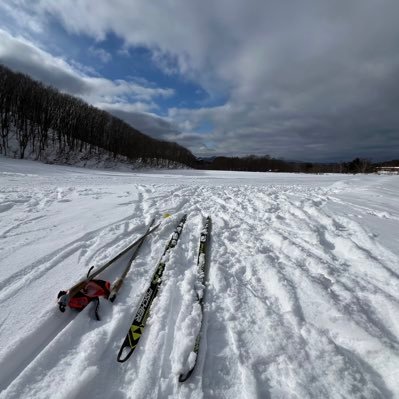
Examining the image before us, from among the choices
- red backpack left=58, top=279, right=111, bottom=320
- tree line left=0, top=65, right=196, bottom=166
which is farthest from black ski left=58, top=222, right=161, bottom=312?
tree line left=0, top=65, right=196, bottom=166

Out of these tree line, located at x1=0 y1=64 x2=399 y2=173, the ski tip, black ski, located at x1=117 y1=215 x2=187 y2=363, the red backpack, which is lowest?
the ski tip

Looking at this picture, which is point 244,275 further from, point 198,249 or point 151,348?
point 151,348

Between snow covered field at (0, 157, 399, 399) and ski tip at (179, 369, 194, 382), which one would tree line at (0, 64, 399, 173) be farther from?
ski tip at (179, 369, 194, 382)

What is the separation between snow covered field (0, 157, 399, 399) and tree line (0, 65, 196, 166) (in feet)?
131

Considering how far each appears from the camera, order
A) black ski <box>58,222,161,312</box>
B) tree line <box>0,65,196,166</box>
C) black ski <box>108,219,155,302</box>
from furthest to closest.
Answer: tree line <box>0,65,196,166</box> < black ski <box>108,219,155,302</box> < black ski <box>58,222,161,312</box>

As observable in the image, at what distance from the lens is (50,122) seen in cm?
3956

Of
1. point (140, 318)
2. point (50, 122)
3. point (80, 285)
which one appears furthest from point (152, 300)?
point (50, 122)

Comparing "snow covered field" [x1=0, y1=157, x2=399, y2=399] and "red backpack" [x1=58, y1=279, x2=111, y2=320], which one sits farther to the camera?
"red backpack" [x1=58, y1=279, x2=111, y2=320]

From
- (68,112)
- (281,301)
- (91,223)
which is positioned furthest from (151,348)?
(68,112)

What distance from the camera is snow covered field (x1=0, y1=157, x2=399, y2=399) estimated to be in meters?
1.99

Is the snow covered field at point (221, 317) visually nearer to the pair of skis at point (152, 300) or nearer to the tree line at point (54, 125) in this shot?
the pair of skis at point (152, 300)

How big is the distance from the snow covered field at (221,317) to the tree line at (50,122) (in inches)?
1574

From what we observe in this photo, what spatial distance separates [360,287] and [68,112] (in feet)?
170

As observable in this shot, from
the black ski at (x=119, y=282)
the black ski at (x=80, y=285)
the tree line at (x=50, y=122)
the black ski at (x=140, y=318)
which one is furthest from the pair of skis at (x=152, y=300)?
the tree line at (x=50, y=122)
